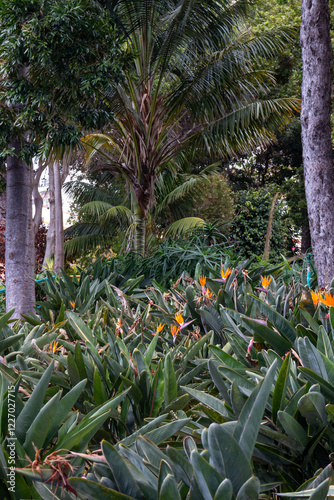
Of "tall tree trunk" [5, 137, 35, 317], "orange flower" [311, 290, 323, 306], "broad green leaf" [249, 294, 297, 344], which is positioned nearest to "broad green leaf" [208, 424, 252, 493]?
"broad green leaf" [249, 294, 297, 344]

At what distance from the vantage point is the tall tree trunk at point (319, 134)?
407cm

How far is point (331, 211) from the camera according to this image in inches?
160

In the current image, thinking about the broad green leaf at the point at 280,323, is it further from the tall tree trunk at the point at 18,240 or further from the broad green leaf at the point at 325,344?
the tall tree trunk at the point at 18,240

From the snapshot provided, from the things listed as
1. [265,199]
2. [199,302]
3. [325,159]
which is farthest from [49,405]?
[265,199]

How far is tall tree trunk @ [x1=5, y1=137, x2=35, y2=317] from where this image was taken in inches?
155

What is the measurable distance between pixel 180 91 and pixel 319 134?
3.24m

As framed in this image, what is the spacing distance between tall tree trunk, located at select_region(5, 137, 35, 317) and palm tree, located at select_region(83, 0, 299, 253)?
7.04ft

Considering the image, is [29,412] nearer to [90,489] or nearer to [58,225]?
[90,489]

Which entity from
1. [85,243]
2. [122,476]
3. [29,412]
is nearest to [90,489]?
[122,476]

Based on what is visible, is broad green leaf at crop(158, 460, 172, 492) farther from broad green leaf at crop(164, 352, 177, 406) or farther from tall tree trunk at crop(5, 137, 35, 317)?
tall tree trunk at crop(5, 137, 35, 317)

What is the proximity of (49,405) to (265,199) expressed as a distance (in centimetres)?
919

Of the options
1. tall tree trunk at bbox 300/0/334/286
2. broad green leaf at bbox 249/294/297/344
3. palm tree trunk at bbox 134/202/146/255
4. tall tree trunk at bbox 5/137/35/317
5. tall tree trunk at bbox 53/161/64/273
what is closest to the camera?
broad green leaf at bbox 249/294/297/344

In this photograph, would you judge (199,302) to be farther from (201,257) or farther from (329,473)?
(201,257)

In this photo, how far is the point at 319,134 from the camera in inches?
163
